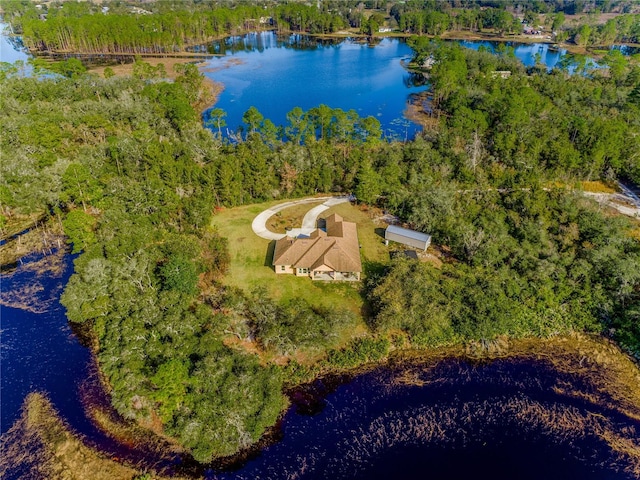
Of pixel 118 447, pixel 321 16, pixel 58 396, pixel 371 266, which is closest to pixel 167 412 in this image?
pixel 118 447

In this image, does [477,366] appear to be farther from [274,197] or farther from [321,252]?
[274,197]

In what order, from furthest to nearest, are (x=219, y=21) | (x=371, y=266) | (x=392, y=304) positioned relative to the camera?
(x=219, y=21), (x=371, y=266), (x=392, y=304)

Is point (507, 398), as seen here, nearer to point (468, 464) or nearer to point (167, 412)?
point (468, 464)

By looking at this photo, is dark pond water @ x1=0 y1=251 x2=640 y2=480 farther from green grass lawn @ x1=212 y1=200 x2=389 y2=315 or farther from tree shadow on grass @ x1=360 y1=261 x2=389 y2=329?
green grass lawn @ x1=212 y1=200 x2=389 y2=315

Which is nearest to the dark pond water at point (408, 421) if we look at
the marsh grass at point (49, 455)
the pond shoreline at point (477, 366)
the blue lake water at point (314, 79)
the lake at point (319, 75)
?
the pond shoreline at point (477, 366)

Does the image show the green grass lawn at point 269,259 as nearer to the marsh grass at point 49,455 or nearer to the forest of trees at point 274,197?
the forest of trees at point 274,197

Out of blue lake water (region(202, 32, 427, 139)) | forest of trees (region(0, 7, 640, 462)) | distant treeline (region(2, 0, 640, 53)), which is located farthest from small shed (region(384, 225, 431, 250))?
distant treeline (region(2, 0, 640, 53))
